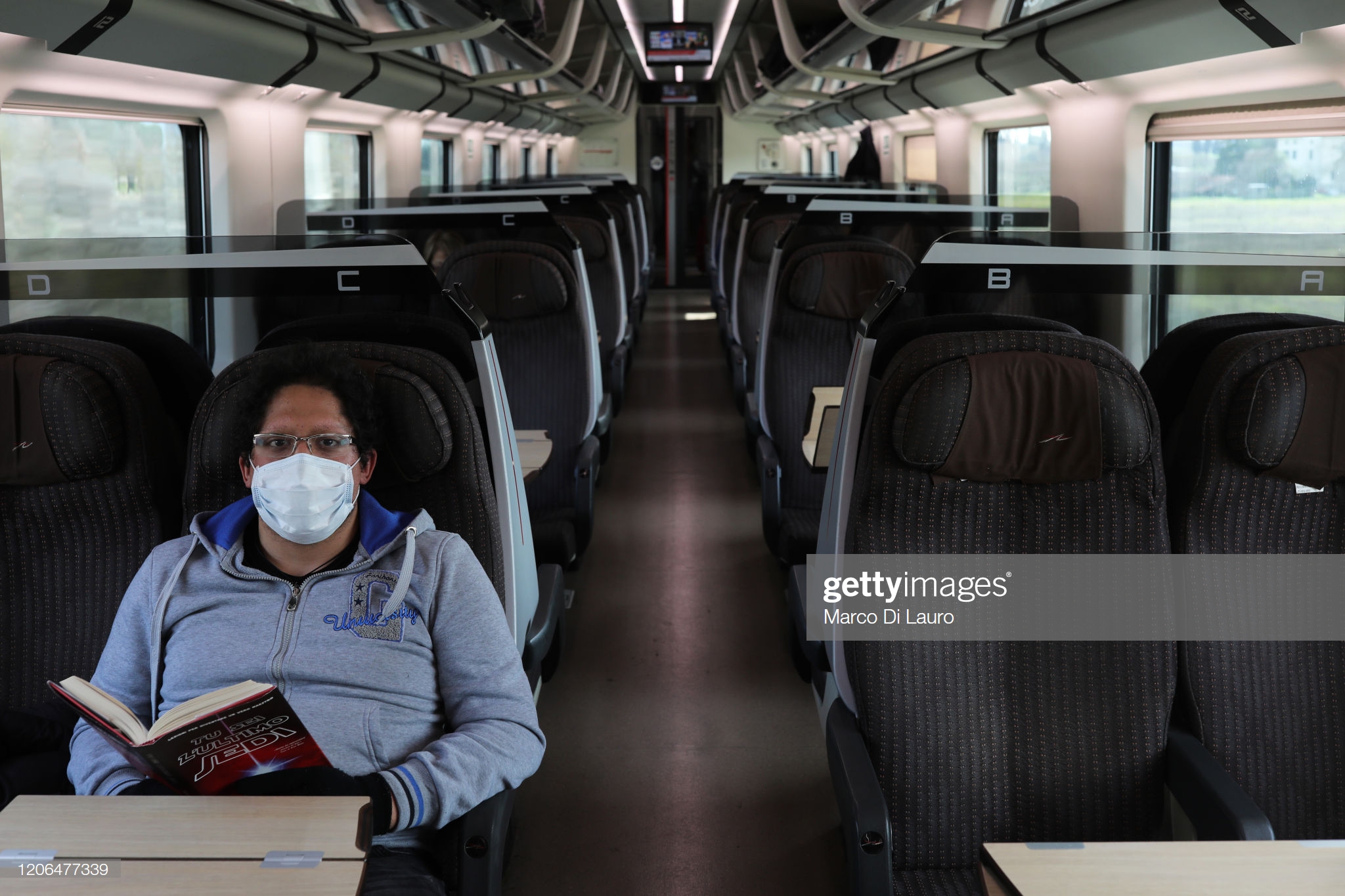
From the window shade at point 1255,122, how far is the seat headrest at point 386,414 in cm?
339

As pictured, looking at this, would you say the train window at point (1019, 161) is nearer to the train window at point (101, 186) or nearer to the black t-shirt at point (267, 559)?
the train window at point (101, 186)

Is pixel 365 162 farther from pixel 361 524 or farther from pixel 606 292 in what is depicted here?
pixel 361 524

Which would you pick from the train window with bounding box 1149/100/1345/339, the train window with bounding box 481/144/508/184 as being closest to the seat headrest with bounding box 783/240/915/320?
the train window with bounding box 1149/100/1345/339

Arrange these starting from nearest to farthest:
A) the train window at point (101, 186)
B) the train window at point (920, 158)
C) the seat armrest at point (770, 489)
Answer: the train window at point (101, 186)
the seat armrest at point (770, 489)
the train window at point (920, 158)

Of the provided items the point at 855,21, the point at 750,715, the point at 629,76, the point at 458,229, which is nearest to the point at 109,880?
the point at 750,715

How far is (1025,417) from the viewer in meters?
1.95

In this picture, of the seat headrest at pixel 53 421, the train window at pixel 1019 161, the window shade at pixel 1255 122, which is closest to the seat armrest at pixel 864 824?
the seat headrest at pixel 53 421

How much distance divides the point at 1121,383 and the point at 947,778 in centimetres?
78

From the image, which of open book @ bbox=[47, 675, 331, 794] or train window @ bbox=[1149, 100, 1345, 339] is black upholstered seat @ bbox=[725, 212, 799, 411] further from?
open book @ bbox=[47, 675, 331, 794]

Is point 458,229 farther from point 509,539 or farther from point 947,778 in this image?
point 947,778

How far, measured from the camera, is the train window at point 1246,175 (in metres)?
3.87

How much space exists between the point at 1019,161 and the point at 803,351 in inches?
163

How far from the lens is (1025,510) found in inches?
79.7

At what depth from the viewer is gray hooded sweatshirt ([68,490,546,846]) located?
1873mm
